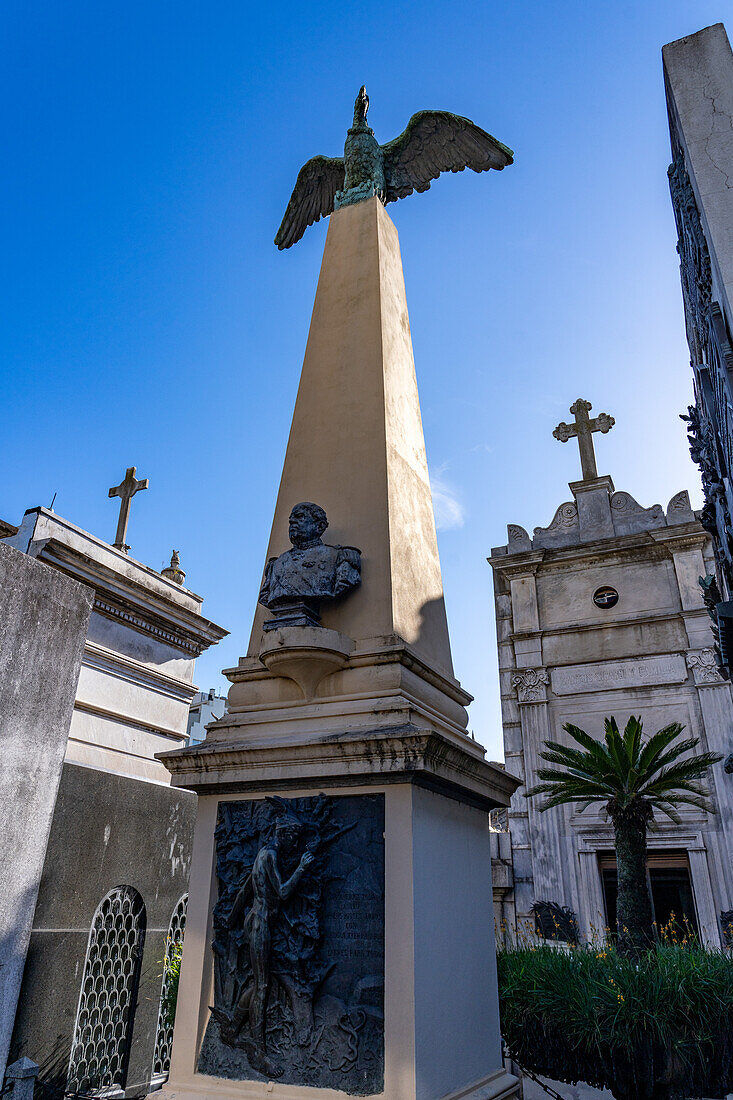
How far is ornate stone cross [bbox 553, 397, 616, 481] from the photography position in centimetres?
1919

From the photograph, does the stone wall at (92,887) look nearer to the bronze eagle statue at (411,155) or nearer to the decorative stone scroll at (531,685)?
the bronze eagle statue at (411,155)

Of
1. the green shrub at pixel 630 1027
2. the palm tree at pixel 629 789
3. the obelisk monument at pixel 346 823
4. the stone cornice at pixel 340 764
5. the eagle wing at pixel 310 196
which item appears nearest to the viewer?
the obelisk monument at pixel 346 823

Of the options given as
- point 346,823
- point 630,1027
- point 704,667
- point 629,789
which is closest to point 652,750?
point 629,789

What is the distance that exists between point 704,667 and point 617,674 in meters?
1.84

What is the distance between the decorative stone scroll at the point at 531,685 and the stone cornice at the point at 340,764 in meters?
12.2

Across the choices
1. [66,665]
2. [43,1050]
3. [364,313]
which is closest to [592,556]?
[364,313]

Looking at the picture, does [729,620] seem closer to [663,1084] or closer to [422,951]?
[663,1084]

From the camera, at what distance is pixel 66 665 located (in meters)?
7.27

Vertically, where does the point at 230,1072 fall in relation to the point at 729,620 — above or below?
below

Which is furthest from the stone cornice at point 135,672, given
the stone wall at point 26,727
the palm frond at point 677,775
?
the palm frond at point 677,775

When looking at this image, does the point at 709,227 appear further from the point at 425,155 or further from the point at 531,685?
the point at 531,685

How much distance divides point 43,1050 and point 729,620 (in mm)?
7345

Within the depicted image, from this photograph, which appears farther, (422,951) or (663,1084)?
(663,1084)

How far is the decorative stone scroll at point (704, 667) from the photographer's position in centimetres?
1577
